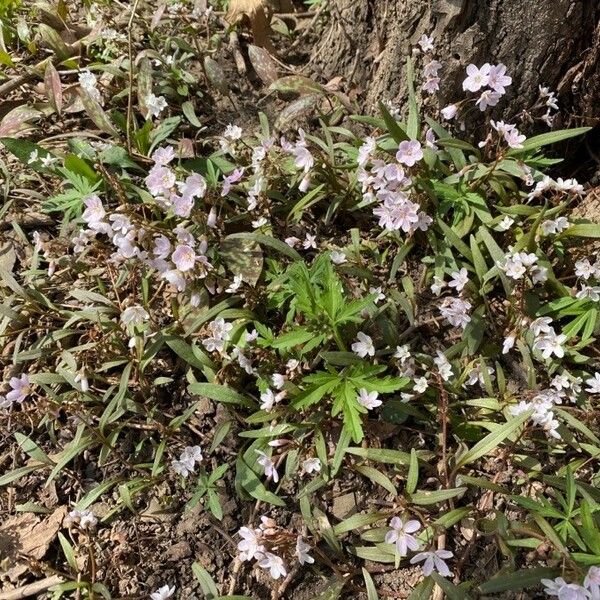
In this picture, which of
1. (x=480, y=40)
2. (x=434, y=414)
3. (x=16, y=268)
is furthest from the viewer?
(x=16, y=268)

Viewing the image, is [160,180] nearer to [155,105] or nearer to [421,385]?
[155,105]

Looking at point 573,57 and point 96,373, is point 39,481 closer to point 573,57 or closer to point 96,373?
point 96,373

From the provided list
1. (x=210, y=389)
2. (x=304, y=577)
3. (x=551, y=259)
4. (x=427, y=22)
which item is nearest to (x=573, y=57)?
(x=427, y=22)

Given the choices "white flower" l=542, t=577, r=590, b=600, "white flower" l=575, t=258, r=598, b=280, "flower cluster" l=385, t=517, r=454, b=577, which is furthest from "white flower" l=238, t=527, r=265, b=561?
Result: "white flower" l=575, t=258, r=598, b=280

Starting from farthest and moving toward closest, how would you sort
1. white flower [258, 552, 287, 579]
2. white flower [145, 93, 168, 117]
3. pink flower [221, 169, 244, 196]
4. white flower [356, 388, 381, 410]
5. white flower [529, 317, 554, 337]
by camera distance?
white flower [145, 93, 168, 117] < pink flower [221, 169, 244, 196] < white flower [529, 317, 554, 337] < white flower [356, 388, 381, 410] < white flower [258, 552, 287, 579]

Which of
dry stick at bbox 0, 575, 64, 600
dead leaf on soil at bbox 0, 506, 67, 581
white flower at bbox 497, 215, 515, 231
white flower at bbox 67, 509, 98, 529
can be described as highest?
white flower at bbox 497, 215, 515, 231

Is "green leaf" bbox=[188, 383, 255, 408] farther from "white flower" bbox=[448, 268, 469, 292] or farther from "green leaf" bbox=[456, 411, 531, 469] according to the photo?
"white flower" bbox=[448, 268, 469, 292]
